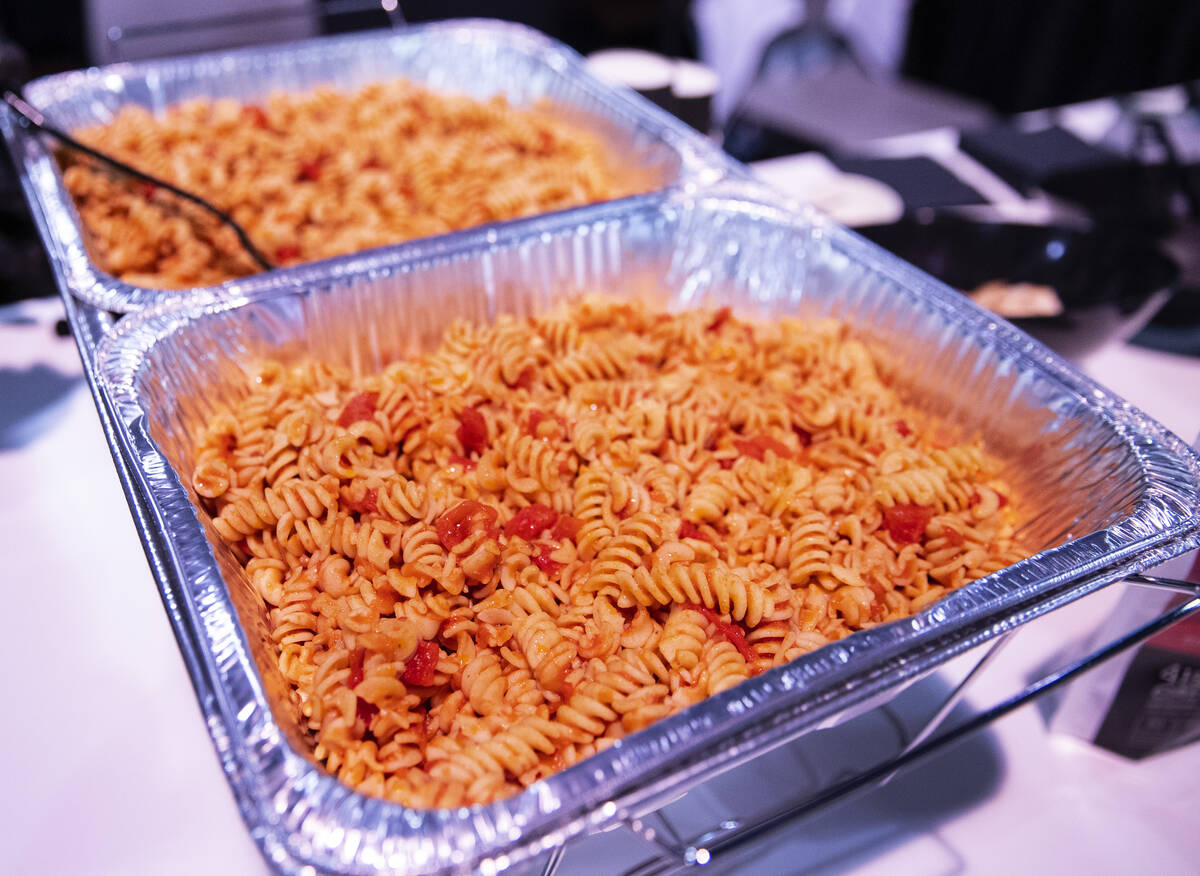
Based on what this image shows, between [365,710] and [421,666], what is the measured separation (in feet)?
0.36

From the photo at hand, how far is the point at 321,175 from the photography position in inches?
108

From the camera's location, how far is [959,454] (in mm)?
1673

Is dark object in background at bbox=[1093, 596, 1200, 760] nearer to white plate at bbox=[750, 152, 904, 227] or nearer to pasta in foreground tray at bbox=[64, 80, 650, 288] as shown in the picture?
white plate at bbox=[750, 152, 904, 227]

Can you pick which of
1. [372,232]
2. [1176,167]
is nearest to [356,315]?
[372,232]

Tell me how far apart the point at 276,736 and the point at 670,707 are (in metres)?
0.53

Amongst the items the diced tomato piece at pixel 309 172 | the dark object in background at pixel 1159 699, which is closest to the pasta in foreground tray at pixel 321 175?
the diced tomato piece at pixel 309 172

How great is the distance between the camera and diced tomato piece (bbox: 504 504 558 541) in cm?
153

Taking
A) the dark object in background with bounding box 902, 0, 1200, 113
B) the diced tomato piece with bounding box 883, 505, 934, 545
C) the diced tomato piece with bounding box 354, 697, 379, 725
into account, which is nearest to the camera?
the diced tomato piece with bounding box 354, 697, 379, 725

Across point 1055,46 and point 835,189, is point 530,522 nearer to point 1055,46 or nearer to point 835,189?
point 835,189

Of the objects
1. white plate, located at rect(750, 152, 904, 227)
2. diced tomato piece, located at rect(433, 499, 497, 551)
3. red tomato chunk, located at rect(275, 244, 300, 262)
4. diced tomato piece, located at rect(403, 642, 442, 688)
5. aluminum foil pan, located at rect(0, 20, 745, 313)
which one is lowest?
diced tomato piece, located at rect(403, 642, 442, 688)

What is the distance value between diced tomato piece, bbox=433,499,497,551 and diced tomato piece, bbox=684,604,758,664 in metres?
0.40

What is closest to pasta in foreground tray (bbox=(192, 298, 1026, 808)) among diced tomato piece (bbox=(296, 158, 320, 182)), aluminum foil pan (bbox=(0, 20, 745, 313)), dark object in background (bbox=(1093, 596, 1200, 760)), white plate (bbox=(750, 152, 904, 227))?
dark object in background (bbox=(1093, 596, 1200, 760))

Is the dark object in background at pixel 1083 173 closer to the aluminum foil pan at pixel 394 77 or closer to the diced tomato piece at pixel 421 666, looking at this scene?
the aluminum foil pan at pixel 394 77

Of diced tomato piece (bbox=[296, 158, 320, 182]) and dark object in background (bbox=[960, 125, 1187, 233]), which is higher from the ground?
diced tomato piece (bbox=[296, 158, 320, 182])
